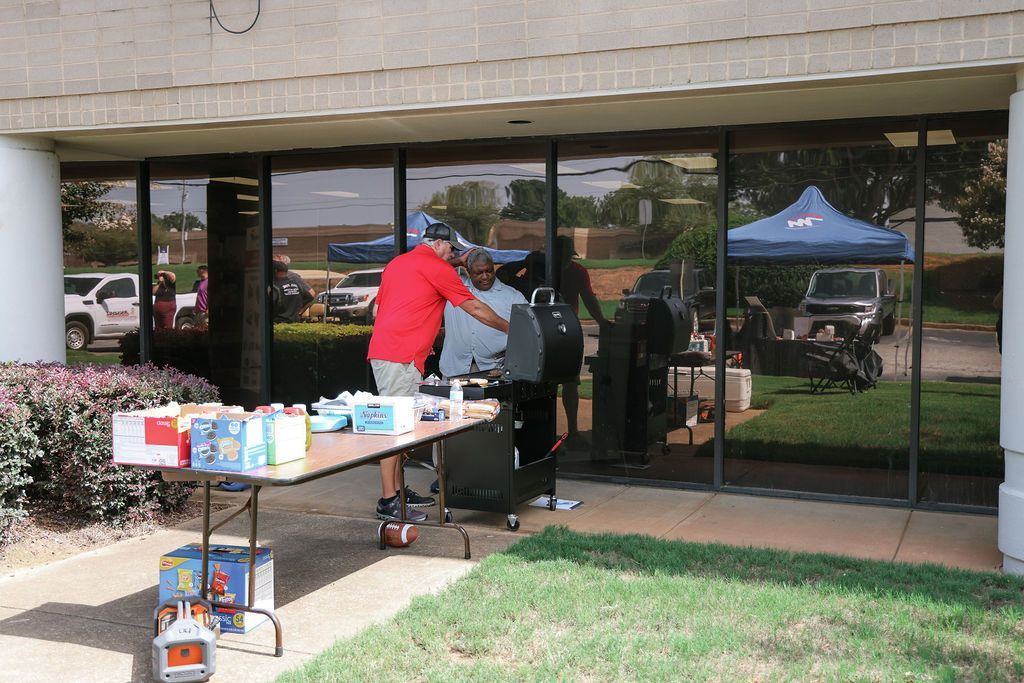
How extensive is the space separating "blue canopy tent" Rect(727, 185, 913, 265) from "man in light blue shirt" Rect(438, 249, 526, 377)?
1.88 metres

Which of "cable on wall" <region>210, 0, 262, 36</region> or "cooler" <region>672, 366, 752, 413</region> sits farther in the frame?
"cooler" <region>672, 366, 752, 413</region>

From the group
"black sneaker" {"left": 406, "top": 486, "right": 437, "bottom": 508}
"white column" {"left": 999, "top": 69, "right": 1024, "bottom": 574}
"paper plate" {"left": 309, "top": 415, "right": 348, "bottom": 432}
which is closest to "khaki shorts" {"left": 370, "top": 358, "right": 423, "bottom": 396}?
"black sneaker" {"left": 406, "top": 486, "right": 437, "bottom": 508}

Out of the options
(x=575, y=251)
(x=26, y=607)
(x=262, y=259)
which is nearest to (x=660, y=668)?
(x=26, y=607)

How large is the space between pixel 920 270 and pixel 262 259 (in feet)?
18.9

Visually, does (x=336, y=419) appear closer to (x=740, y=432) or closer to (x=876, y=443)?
(x=740, y=432)

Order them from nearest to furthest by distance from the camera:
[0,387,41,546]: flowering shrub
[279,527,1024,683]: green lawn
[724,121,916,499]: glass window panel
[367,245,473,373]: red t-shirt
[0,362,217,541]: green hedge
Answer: [279,527,1024,683]: green lawn
[0,387,41,546]: flowering shrub
[0,362,217,541]: green hedge
[367,245,473,373]: red t-shirt
[724,121,916,499]: glass window panel

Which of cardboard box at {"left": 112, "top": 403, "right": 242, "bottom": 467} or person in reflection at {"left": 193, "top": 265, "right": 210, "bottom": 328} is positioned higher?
person in reflection at {"left": 193, "top": 265, "right": 210, "bottom": 328}

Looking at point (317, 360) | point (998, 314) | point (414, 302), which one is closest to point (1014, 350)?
point (998, 314)

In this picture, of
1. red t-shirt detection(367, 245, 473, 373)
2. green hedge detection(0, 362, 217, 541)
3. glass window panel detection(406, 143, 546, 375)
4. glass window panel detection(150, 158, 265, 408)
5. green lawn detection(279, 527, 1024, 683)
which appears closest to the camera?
green lawn detection(279, 527, 1024, 683)

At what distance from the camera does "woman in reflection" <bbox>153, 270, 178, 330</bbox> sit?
10047mm

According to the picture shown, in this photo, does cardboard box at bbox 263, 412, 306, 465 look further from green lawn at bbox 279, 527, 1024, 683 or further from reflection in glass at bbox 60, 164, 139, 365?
reflection in glass at bbox 60, 164, 139, 365

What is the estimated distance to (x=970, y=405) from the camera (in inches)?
291

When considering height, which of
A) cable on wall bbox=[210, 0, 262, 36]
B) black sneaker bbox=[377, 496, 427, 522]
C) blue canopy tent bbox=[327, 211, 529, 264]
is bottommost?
black sneaker bbox=[377, 496, 427, 522]

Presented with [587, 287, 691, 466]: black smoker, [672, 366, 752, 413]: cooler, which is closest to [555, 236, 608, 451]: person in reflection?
[587, 287, 691, 466]: black smoker
